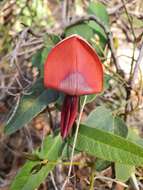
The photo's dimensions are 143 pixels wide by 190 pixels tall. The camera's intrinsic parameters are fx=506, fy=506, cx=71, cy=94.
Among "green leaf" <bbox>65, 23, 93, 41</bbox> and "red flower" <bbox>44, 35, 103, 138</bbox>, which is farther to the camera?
"green leaf" <bbox>65, 23, 93, 41</bbox>

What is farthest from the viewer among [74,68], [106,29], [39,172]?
[106,29]

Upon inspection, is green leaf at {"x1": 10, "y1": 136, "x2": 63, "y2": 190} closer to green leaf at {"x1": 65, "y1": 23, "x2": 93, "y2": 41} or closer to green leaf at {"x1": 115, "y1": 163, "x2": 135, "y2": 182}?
green leaf at {"x1": 115, "y1": 163, "x2": 135, "y2": 182}

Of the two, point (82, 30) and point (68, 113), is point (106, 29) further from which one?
point (68, 113)

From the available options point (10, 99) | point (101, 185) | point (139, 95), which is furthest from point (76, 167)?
point (10, 99)

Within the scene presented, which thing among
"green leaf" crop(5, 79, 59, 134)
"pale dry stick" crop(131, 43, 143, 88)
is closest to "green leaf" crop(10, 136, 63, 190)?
"green leaf" crop(5, 79, 59, 134)

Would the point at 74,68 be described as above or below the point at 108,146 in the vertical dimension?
above

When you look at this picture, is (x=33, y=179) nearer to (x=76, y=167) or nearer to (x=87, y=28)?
(x=76, y=167)

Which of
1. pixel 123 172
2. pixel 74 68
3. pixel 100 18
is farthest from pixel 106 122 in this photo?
pixel 100 18
